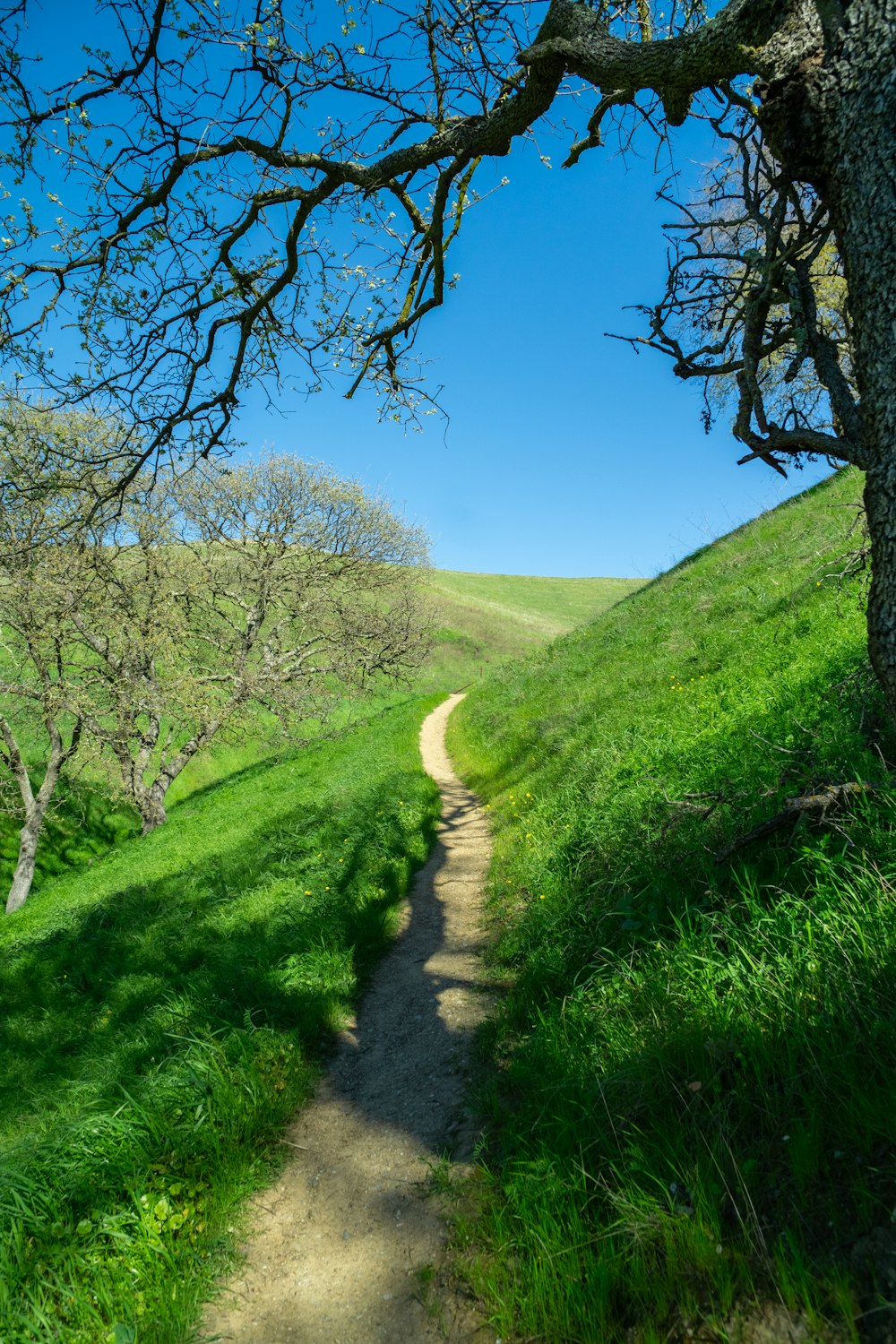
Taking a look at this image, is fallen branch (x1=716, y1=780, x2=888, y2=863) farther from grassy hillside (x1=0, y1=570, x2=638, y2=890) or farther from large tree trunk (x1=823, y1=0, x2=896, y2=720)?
grassy hillside (x1=0, y1=570, x2=638, y2=890)

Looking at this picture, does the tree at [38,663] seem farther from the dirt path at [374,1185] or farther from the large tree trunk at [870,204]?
the large tree trunk at [870,204]

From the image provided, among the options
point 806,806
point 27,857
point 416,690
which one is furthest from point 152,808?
point 416,690

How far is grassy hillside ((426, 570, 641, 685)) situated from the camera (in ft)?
147

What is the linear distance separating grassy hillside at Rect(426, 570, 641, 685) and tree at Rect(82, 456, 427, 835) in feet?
19.2

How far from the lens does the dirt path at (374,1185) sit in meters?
3.29

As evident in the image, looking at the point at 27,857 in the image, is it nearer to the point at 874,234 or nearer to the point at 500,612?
A: the point at 874,234

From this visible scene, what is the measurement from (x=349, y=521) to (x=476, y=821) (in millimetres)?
14120

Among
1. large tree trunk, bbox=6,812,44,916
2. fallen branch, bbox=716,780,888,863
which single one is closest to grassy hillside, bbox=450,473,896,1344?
fallen branch, bbox=716,780,888,863

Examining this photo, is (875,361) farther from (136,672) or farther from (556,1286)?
(136,672)

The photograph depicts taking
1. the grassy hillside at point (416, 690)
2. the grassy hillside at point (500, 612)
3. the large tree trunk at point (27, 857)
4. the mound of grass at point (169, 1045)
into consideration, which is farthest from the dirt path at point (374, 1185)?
the grassy hillside at point (500, 612)

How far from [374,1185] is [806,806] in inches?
138

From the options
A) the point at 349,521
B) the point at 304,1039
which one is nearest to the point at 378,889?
the point at 304,1039

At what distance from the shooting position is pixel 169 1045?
17.3ft

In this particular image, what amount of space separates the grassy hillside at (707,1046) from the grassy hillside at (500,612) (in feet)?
73.8
